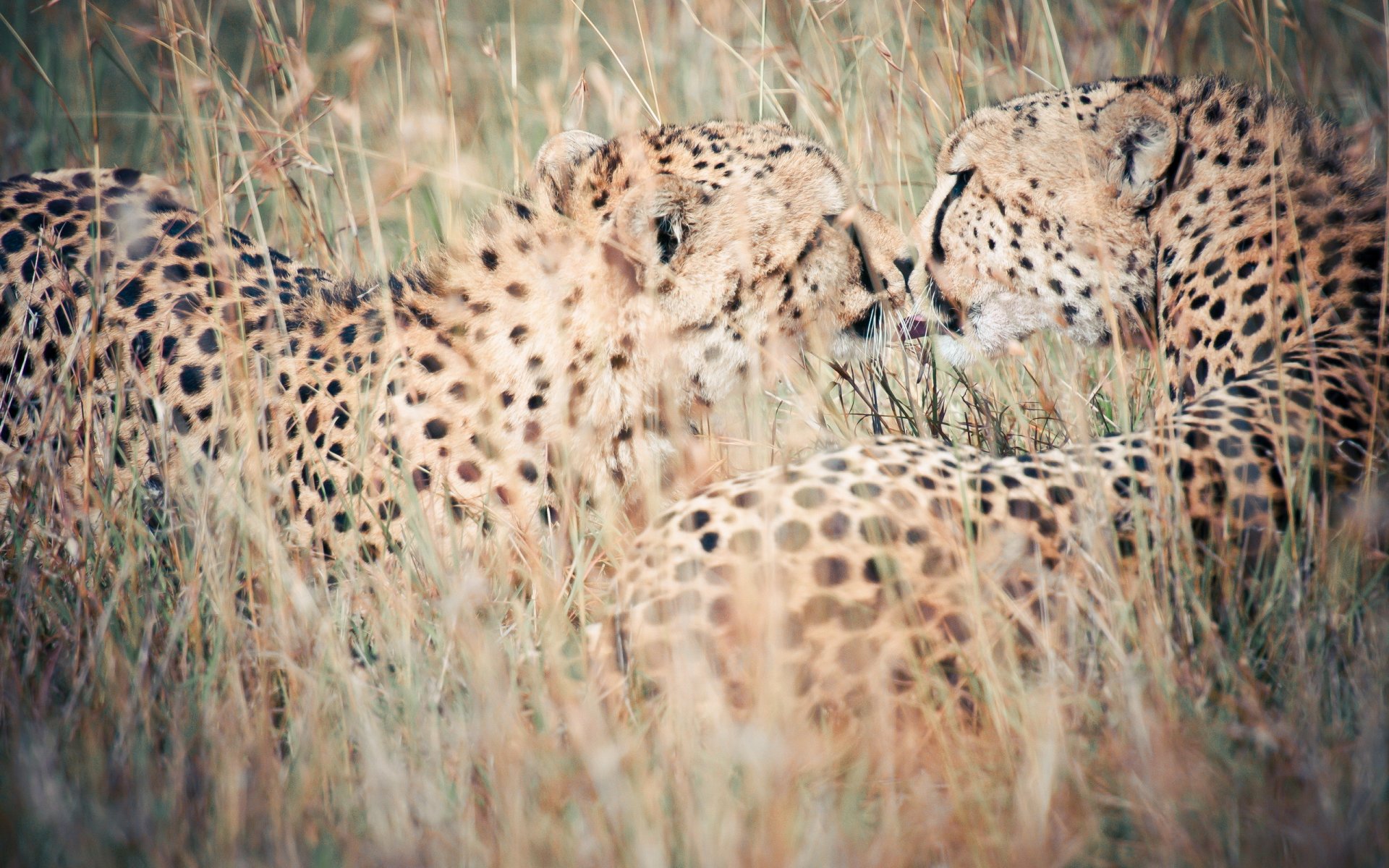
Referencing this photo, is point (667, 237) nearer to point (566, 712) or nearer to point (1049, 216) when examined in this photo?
point (1049, 216)

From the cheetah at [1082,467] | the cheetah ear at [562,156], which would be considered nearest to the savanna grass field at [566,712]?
the cheetah at [1082,467]

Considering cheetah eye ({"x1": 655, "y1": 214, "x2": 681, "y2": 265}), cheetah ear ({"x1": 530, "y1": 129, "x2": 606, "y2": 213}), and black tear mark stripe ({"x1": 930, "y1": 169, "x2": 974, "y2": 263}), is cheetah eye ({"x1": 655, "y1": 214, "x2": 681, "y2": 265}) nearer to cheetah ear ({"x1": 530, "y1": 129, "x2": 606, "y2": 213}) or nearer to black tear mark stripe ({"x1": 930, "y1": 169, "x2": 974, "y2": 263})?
cheetah ear ({"x1": 530, "y1": 129, "x2": 606, "y2": 213})

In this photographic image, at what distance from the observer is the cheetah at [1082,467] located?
1677 millimetres

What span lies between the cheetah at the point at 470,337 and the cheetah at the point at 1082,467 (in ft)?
1.34

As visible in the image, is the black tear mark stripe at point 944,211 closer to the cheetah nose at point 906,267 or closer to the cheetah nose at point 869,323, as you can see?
the cheetah nose at point 906,267

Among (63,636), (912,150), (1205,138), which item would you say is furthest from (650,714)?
(912,150)

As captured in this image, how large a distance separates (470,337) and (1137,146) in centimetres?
149

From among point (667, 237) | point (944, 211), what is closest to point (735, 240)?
point (667, 237)

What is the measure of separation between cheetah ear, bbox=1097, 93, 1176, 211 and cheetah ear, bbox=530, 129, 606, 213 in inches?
44.1

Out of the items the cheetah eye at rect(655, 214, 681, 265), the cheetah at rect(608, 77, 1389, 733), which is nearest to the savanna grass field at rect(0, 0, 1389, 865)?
the cheetah at rect(608, 77, 1389, 733)

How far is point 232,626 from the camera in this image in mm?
1847

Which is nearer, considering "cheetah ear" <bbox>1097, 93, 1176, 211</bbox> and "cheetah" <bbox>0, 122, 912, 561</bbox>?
"cheetah" <bbox>0, 122, 912, 561</bbox>

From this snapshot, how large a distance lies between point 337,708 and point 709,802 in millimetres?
668

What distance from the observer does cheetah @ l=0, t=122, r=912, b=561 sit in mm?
2277
